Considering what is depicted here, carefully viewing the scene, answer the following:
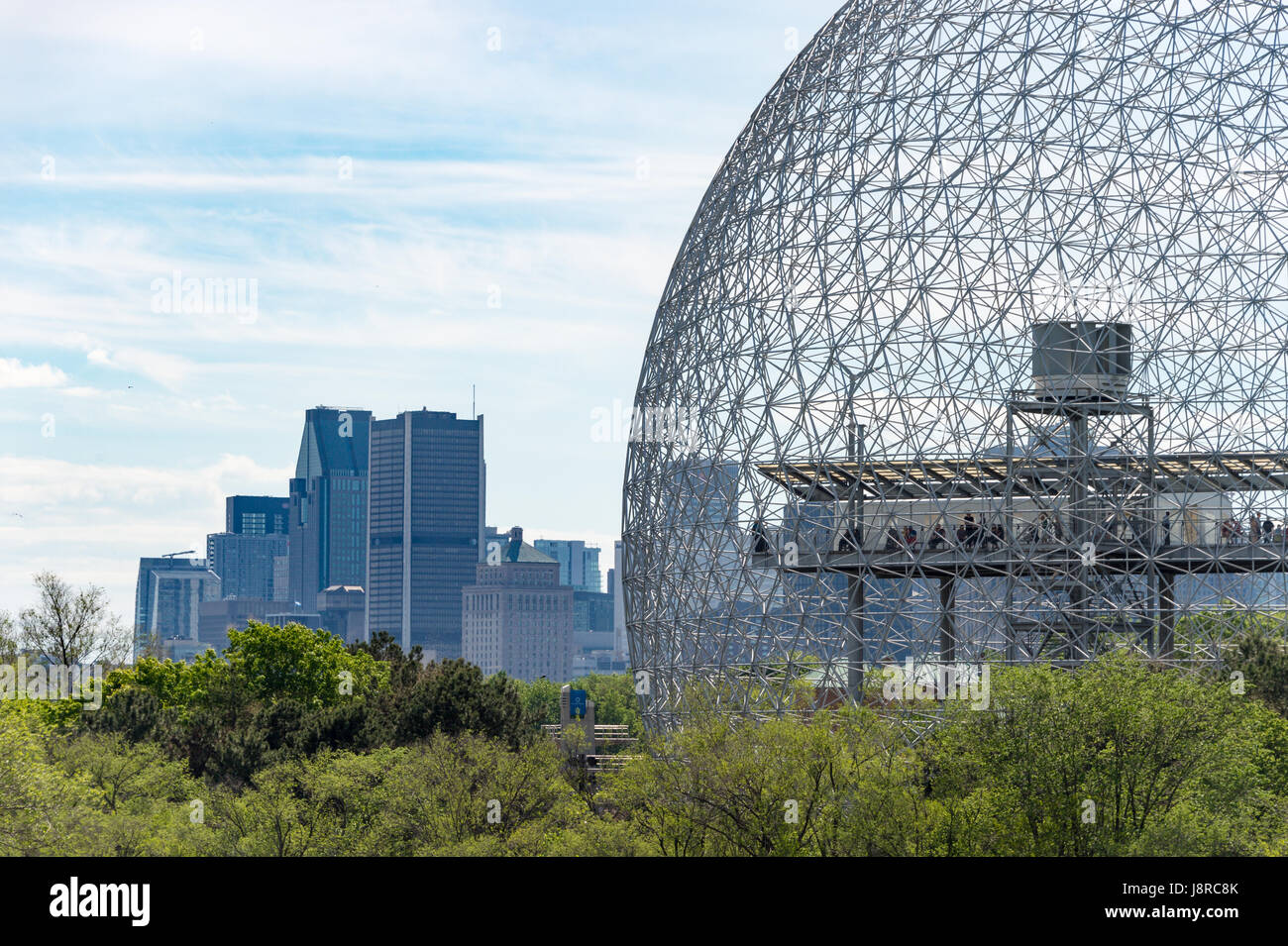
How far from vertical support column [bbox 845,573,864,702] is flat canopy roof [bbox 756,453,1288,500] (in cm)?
250

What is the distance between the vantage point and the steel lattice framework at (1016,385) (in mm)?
42250

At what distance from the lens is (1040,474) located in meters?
43.0

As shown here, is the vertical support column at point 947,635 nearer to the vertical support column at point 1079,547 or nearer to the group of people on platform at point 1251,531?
the vertical support column at point 1079,547

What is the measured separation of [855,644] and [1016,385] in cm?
837

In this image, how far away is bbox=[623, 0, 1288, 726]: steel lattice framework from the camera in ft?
139

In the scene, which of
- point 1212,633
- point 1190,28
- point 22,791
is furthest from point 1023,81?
point 22,791

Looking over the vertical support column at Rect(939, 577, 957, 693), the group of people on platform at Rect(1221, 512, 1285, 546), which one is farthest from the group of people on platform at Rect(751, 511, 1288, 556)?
the vertical support column at Rect(939, 577, 957, 693)

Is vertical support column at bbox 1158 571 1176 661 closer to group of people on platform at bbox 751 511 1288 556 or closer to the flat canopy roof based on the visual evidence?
group of people on platform at bbox 751 511 1288 556

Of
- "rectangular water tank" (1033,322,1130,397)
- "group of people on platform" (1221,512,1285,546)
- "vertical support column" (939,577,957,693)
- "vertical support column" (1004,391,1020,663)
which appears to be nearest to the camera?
"group of people on platform" (1221,512,1285,546)

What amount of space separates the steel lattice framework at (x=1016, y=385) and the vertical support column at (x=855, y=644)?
0.21 ft

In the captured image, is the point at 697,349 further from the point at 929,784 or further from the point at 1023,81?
the point at 929,784

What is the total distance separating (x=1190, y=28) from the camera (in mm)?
45469

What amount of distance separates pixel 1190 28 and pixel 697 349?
16.9 meters

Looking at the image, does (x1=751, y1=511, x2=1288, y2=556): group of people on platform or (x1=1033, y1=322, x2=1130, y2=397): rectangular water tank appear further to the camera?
(x1=1033, y1=322, x2=1130, y2=397): rectangular water tank
